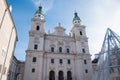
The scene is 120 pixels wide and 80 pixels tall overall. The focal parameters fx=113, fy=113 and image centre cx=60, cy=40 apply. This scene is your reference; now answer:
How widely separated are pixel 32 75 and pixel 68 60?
11.4 meters

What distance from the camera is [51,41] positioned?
1449 inches

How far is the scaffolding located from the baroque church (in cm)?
1646

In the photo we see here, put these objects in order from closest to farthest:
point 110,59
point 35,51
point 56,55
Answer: point 110,59, point 35,51, point 56,55

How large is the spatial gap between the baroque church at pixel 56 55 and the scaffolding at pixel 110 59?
16.5m

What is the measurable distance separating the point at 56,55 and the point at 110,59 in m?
19.5

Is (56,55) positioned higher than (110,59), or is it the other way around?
(56,55)

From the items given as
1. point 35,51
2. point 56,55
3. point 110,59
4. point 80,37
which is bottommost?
point 110,59

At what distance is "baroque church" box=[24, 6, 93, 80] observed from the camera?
102 ft

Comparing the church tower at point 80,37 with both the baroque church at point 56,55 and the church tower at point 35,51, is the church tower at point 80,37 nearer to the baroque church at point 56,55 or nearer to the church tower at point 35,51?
the baroque church at point 56,55

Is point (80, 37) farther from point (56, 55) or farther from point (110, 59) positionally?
point (110, 59)

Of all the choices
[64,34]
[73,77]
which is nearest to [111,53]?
[73,77]

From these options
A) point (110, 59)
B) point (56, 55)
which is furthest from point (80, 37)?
point (110, 59)

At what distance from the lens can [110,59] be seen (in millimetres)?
16547

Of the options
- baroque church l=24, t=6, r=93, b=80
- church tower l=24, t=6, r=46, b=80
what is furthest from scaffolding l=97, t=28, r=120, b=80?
church tower l=24, t=6, r=46, b=80
